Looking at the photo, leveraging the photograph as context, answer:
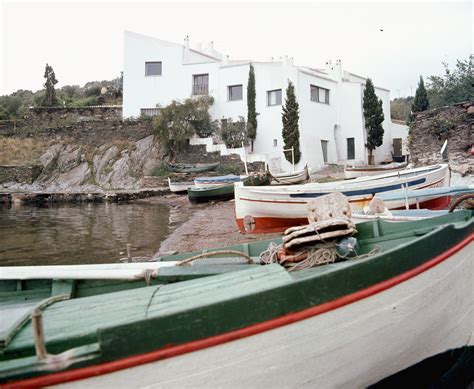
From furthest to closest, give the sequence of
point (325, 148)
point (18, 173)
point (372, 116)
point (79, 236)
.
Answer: point (18, 173) → point (325, 148) → point (372, 116) → point (79, 236)

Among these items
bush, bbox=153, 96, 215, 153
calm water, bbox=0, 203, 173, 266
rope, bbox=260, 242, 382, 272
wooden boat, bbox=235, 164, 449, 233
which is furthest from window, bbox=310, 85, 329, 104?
rope, bbox=260, 242, 382, 272

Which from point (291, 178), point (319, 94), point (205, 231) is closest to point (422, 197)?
point (205, 231)

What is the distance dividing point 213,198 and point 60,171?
1790 centimetres

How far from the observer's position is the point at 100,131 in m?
33.0

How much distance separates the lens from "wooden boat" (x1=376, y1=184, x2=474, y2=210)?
7677mm

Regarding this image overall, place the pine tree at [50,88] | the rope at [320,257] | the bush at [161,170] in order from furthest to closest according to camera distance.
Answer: the pine tree at [50,88]
the bush at [161,170]
the rope at [320,257]

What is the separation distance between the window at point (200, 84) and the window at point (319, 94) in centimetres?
822

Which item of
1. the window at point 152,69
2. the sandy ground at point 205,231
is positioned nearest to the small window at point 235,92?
the window at point 152,69

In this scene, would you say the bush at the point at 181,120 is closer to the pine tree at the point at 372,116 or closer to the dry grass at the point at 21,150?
the dry grass at the point at 21,150

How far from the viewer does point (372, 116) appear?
29.2 meters

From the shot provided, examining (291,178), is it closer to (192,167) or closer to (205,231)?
(205,231)

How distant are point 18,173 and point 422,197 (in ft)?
103

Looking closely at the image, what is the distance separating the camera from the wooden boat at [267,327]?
2.08 metres

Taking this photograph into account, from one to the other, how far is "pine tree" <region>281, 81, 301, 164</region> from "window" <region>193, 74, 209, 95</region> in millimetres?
7218
